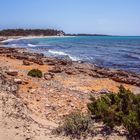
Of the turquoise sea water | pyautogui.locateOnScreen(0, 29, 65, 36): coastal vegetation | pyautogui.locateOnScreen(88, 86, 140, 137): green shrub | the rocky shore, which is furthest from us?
pyautogui.locateOnScreen(0, 29, 65, 36): coastal vegetation

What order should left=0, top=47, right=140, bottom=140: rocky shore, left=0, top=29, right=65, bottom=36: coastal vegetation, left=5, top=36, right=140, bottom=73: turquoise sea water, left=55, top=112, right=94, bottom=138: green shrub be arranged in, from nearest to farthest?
left=55, top=112, right=94, bottom=138: green shrub
left=0, top=47, right=140, bottom=140: rocky shore
left=5, top=36, right=140, bottom=73: turquoise sea water
left=0, top=29, right=65, bottom=36: coastal vegetation

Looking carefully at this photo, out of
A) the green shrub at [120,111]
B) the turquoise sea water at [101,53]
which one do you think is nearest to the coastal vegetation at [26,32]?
the turquoise sea water at [101,53]

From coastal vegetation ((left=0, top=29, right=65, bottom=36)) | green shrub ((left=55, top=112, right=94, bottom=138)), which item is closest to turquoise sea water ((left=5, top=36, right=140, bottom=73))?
green shrub ((left=55, top=112, right=94, bottom=138))

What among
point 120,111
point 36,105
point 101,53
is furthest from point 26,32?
point 120,111

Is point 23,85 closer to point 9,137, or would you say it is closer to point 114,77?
point 9,137

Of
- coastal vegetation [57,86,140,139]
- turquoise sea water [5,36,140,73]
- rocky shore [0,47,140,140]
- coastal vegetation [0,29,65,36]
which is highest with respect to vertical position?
coastal vegetation [57,86,140,139]

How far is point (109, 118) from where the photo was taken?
9055mm

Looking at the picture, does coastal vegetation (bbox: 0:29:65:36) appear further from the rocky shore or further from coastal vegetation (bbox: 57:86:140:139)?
coastal vegetation (bbox: 57:86:140:139)

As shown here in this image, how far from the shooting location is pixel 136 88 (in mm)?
18375

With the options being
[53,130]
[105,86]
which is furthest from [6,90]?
[105,86]

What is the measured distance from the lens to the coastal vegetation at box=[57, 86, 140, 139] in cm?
859

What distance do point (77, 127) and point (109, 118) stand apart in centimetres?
89

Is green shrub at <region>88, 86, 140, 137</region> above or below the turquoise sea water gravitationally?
above

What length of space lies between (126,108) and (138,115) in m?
1.04
